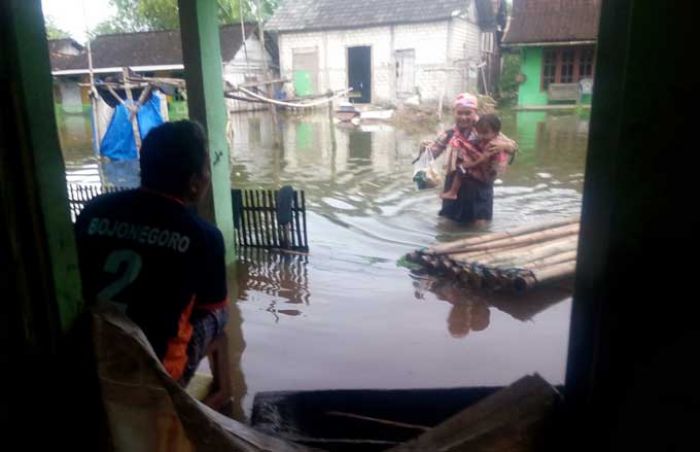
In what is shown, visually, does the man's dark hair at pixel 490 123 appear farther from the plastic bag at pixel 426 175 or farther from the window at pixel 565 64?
the window at pixel 565 64

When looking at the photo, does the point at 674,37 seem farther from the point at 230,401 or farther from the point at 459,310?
the point at 459,310

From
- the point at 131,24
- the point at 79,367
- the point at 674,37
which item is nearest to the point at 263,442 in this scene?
the point at 79,367

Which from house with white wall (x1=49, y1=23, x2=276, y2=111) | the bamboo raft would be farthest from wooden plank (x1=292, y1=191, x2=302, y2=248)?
house with white wall (x1=49, y1=23, x2=276, y2=111)

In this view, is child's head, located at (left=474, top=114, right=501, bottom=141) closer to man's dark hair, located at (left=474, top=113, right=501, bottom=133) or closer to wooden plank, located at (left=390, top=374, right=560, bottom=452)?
man's dark hair, located at (left=474, top=113, right=501, bottom=133)

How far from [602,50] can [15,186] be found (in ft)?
4.39

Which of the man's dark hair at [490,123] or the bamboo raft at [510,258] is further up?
the man's dark hair at [490,123]

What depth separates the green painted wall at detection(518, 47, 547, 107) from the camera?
2209 cm

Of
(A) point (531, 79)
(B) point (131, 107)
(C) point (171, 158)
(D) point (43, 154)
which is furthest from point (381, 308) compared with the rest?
(A) point (531, 79)

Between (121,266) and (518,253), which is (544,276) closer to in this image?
(518,253)

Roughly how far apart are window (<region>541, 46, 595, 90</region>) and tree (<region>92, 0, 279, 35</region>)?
42.9 feet

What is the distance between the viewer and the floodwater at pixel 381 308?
3.49m

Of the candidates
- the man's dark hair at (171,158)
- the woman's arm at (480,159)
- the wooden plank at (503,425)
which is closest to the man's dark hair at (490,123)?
the woman's arm at (480,159)

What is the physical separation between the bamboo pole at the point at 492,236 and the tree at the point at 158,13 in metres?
23.6

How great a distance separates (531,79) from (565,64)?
135 cm
